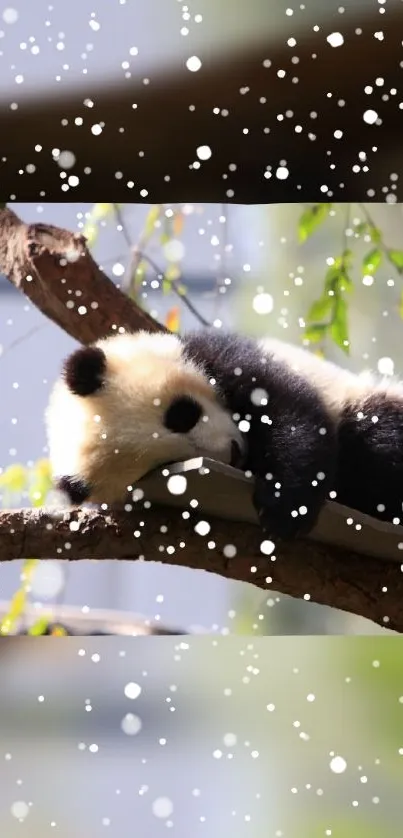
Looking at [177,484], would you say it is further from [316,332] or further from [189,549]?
[316,332]

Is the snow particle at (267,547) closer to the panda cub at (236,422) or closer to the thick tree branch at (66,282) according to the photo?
the panda cub at (236,422)

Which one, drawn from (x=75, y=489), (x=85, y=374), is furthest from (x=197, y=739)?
(x=85, y=374)

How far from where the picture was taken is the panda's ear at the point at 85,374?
1.14m

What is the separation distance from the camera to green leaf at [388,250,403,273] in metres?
1.21

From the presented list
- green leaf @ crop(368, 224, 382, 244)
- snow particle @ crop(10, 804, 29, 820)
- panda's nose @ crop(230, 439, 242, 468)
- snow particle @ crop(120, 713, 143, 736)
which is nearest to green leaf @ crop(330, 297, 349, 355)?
green leaf @ crop(368, 224, 382, 244)

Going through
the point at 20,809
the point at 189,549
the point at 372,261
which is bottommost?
the point at 20,809

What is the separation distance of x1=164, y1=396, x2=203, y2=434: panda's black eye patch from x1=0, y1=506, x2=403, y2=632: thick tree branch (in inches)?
4.5

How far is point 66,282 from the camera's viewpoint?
3.92 ft

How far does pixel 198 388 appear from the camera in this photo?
1.16 metres

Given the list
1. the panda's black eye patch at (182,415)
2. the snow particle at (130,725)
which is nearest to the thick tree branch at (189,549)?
the panda's black eye patch at (182,415)

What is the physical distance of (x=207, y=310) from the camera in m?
1.19

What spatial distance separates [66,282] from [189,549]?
16.2 inches

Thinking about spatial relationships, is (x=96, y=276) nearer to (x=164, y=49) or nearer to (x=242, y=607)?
(x=164, y=49)

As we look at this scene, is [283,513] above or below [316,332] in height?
below
